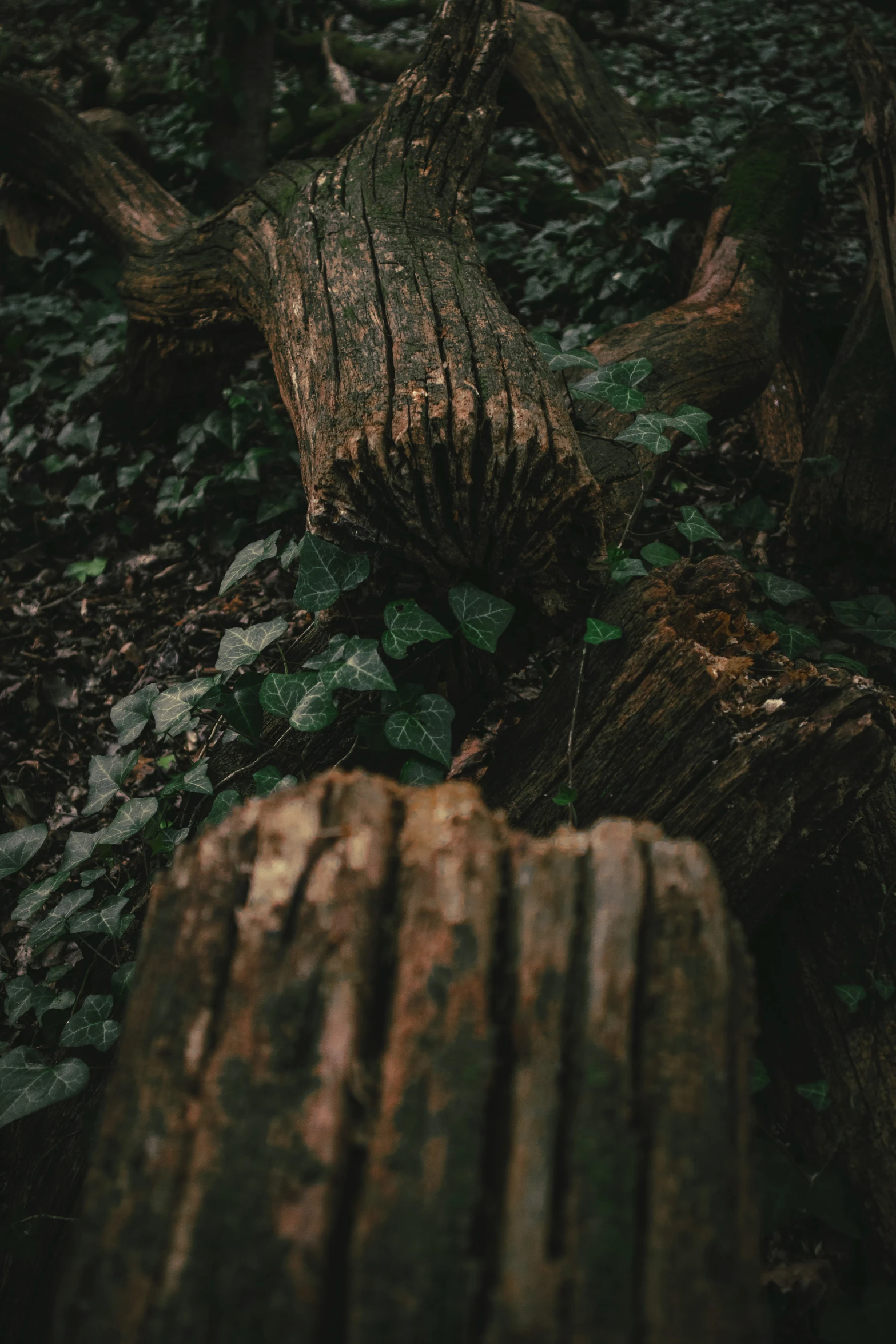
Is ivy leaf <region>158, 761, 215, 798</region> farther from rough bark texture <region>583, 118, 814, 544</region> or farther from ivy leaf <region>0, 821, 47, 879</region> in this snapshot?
rough bark texture <region>583, 118, 814, 544</region>

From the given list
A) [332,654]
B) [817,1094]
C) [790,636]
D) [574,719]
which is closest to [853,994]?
[817,1094]

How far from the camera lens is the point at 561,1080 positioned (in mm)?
853

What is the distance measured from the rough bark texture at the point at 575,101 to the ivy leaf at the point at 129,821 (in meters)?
4.24

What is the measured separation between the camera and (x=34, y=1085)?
159cm

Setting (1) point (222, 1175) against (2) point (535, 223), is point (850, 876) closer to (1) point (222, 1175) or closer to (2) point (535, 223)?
(1) point (222, 1175)

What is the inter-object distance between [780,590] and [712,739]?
0.77 metres

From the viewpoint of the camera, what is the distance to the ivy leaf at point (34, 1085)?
5.08 feet

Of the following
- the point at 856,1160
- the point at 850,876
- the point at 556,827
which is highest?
the point at 556,827

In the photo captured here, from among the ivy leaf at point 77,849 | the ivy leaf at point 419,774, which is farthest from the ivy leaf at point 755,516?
the ivy leaf at point 77,849

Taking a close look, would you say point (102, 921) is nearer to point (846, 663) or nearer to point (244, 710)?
point (244, 710)

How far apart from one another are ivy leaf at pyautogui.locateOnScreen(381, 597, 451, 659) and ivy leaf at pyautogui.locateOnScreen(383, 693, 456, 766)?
111 mm

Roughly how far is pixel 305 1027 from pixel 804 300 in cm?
384

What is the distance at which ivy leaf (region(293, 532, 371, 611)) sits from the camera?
1.78 meters

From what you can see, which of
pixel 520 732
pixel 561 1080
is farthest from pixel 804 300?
pixel 561 1080
